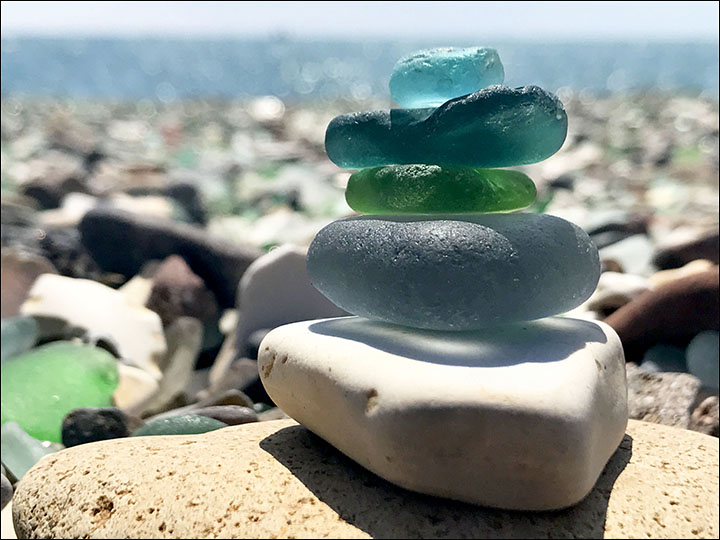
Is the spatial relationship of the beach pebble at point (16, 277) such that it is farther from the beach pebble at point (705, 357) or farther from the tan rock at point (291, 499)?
the beach pebble at point (705, 357)

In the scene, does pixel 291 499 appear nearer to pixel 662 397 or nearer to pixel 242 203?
pixel 662 397

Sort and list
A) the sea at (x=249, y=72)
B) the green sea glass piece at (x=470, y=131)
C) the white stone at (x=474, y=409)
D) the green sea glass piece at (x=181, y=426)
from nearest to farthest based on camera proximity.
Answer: the white stone at (x=474, y=409), the green sea glass piece at (x=470, y=131), the green sea glass piece at (x=181, y=426), the sea at (x=249, y=72)

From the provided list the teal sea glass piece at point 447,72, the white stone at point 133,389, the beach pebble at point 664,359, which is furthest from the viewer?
the white stone at point 133,389

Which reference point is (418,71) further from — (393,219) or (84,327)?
(84,327)

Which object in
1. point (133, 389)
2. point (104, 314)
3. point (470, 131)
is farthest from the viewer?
point (104, 314)

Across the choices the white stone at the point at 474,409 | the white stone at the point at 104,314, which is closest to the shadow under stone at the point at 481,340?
the white stone at the point at 474,409

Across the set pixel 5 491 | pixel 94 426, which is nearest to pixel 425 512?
pixel 94 426

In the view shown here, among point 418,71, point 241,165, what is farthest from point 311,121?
point 418,71
